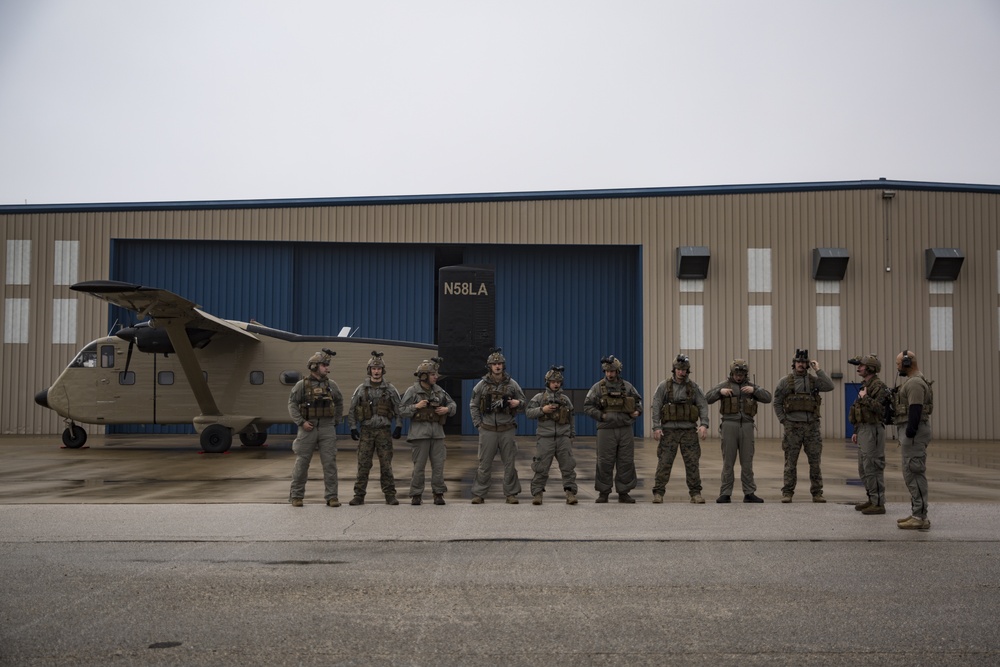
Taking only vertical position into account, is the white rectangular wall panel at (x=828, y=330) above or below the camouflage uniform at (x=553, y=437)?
above

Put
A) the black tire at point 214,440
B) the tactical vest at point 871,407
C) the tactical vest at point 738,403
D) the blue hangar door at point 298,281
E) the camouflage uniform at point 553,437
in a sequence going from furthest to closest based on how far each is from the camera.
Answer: the blue hangar door at point 298,281
the black tire at point 214,440
the tactical vest at point 738,403
the camouflage uniform at point 553,437
the tactical vest at point 871,407

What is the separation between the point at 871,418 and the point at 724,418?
1.93m

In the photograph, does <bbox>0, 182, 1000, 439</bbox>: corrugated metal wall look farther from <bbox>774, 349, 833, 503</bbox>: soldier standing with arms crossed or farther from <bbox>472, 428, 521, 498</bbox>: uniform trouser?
<bbox>472, 428, 521, 498</bbox>: uniform trouser

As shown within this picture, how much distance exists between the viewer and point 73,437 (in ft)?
69.2

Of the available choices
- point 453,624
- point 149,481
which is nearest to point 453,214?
point 149,481

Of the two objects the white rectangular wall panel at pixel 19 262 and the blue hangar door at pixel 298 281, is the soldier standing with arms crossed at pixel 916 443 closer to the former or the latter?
the blue hangar door at pixel 298 281

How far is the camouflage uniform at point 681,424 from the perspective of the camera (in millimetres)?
11117

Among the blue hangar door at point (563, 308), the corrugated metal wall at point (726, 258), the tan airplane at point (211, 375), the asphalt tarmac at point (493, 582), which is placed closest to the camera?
the asphalt tarmac at point (493, 582)

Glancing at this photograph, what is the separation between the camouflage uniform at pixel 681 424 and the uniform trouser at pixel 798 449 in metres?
1.22

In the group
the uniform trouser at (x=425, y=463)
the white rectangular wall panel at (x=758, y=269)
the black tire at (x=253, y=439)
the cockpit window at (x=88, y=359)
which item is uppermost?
the white rectangular wall panel at (x=758, y=269)

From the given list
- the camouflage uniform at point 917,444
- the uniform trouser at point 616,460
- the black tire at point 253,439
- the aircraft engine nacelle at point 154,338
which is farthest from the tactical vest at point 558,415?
the black tire at point 253,439

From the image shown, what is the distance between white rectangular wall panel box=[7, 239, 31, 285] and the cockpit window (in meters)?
8.46

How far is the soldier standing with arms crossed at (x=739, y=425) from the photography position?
1109cm

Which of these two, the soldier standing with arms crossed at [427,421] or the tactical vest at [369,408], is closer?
the soldier standing with arms crossed at [427,421]
